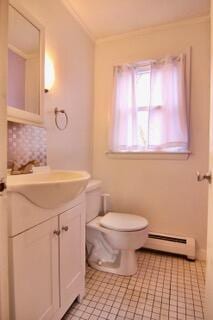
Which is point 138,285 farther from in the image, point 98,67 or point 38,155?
point 98,67

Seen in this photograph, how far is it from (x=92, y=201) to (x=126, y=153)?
2.07 ft

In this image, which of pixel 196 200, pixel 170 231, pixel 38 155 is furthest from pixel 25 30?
pixel 170 231

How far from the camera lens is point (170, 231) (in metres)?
2.02

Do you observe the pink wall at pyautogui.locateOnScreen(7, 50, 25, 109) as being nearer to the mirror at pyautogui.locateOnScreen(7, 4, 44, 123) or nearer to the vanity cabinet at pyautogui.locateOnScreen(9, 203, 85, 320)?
the mirror at pyautogui.locateOnScreen(7, 4, 44, 123)

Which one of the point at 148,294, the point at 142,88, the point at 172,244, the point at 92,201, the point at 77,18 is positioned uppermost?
the point at 77,18

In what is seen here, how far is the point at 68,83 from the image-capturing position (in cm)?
180

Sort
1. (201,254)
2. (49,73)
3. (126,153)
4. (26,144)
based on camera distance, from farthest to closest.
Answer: (126,153) < (201,254) < (49,73) < (26,144)

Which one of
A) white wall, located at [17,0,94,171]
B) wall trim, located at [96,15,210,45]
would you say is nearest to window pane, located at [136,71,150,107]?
wall trim, located at [96,15,210,45]

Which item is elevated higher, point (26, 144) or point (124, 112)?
point (124, 112)

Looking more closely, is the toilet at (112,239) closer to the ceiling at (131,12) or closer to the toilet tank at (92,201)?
the toilet tank at (92,201)

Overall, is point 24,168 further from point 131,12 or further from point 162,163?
point 131,12

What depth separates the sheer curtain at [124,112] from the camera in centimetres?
207

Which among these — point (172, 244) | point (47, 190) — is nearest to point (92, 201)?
point (172, 244)

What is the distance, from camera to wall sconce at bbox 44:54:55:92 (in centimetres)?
149
